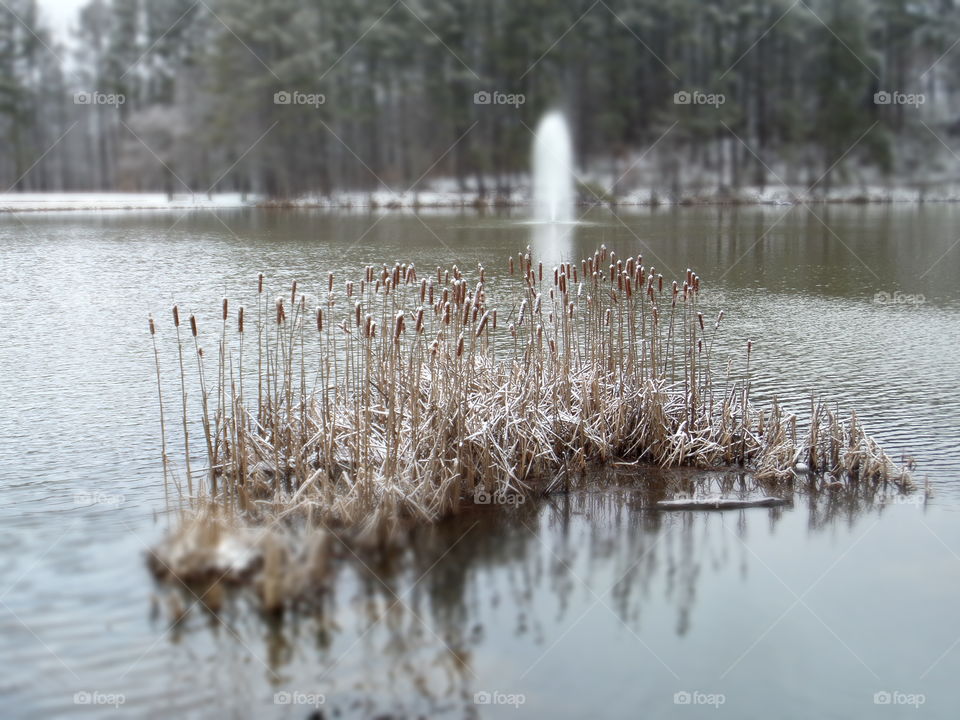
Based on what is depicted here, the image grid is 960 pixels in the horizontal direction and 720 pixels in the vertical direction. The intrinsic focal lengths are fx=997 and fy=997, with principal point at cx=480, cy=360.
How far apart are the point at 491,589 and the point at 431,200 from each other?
2650 centimetres

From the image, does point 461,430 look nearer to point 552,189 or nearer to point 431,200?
point 431,200

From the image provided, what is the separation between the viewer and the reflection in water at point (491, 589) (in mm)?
3145

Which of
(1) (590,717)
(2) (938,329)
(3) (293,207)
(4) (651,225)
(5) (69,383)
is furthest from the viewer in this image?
(3) (293,207)

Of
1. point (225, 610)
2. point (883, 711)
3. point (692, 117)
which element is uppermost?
point (692, 117)

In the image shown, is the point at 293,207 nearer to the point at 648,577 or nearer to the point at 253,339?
the point at 253,339

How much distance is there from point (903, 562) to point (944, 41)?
40907 millimetres

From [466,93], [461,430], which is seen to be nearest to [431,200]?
[466,93]

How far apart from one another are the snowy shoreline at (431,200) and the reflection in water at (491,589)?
73.0 ft

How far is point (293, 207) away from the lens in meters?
28.4

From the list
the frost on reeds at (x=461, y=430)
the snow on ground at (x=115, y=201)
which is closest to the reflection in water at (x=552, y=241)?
the frost on reeds at (x=461, y=430)

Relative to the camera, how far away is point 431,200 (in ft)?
97.1

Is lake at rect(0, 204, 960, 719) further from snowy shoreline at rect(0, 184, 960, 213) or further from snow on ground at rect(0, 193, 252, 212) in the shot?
snow on ground at rect(0, 193, 252, 212)

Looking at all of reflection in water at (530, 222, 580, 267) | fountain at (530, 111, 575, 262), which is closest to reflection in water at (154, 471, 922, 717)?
reflection in water at (530, 222, 580, 267)

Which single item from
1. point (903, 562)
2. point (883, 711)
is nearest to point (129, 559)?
point (883, 711)
